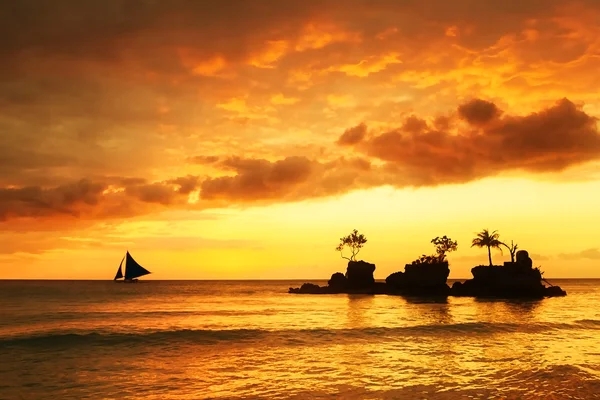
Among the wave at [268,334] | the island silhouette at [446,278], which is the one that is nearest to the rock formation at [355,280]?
the island silhouette at [446,278]

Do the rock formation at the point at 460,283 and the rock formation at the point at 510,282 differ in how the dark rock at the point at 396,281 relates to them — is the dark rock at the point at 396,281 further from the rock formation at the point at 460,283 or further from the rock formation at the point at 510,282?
the rock formation at the point at 510,282

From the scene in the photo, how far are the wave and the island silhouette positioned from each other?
178 feet

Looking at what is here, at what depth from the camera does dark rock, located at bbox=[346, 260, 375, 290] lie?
413ft

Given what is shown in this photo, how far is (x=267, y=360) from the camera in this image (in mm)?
32312

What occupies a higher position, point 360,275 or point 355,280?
point 360,275

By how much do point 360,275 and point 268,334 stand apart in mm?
83722

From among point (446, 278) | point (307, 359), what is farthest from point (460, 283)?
point (307, 359)

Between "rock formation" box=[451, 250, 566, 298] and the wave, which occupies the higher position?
"rock formation" box=[451, 250, 566, 298]

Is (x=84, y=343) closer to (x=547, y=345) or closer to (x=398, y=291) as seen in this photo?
(x=547, y=345)

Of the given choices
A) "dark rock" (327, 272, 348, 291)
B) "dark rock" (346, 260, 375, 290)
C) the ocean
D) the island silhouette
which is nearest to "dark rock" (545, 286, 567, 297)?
the island silhouette

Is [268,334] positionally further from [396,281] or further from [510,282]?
[396,281]

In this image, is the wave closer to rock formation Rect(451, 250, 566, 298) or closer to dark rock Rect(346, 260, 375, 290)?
rock formation Rect(451, 250, 566, 298)

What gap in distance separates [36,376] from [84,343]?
41.8 ft

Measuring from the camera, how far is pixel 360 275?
127000mm
